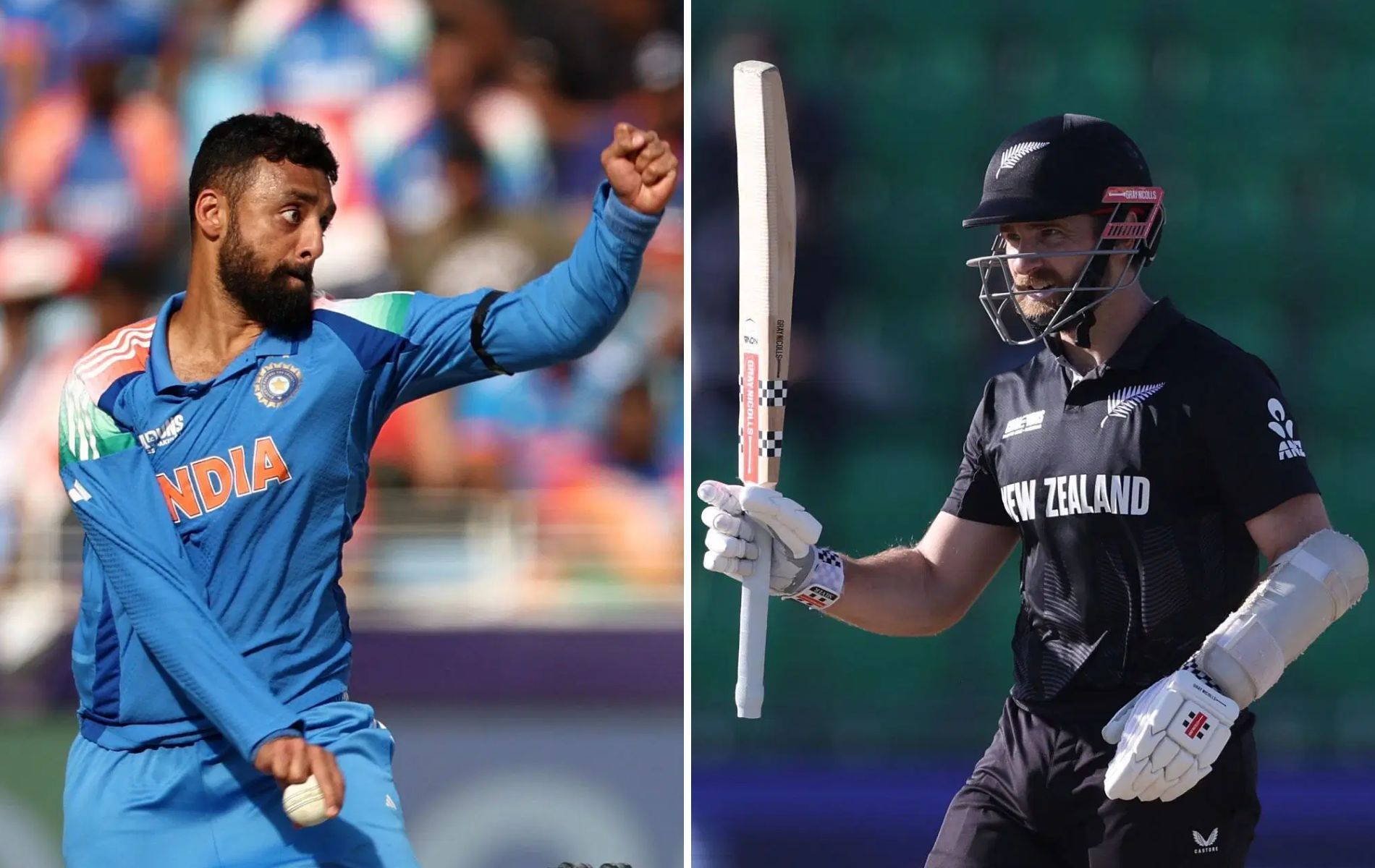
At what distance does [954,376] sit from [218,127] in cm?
234

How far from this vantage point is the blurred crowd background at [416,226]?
4.79 metres

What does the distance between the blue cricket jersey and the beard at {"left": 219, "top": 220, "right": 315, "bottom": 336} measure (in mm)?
28

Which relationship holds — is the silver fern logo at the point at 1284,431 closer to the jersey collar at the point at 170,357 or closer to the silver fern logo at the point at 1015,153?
the silver fern logo at the point at 1015,153

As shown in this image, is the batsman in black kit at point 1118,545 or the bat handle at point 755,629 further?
the bat handle at point 755,629

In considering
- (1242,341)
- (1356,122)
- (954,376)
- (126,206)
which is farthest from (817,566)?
(126,206)

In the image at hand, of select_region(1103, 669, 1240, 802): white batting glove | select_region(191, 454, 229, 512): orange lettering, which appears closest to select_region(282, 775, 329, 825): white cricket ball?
select_region(191, 454, 229, 512): orange lettering

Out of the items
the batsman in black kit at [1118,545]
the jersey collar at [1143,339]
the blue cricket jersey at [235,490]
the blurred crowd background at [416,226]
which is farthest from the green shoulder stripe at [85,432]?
the blurred crowd background at [416,226]

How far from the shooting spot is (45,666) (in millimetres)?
4660

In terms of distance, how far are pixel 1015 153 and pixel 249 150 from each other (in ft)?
3.60

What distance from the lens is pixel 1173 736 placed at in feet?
7.68

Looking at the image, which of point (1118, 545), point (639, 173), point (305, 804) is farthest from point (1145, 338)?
point (305, 804)

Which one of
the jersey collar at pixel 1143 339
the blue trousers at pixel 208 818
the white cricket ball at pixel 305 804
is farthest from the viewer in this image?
the jersey collar at pixel 1143 339

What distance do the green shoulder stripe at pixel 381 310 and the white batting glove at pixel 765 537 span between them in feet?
1.61

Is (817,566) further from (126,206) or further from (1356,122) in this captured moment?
(126,206)
